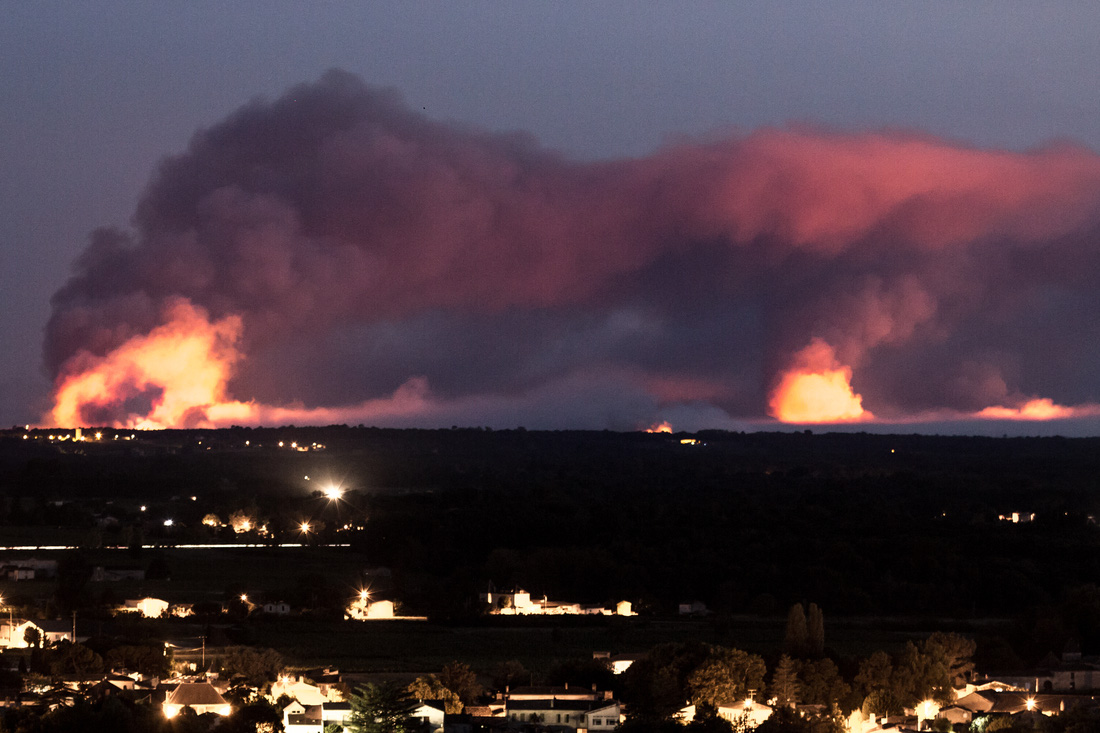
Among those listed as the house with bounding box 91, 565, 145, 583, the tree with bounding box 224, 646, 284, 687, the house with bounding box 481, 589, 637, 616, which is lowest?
the tree with bounding box 224, 646, 284, 687

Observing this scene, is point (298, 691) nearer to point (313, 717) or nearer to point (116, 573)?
point (313, 717)

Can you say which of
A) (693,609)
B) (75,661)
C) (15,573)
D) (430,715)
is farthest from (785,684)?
(15,573)

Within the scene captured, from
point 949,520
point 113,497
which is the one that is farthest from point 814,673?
point 113,497

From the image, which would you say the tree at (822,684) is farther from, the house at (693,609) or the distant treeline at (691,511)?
the house at (693,609)

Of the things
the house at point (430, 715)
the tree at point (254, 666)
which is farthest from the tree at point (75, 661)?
the house at point (430, 715)

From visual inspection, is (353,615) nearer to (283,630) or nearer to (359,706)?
(283,630)

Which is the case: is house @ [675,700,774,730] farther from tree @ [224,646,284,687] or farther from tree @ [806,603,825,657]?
tree @ [224,646,284,687]

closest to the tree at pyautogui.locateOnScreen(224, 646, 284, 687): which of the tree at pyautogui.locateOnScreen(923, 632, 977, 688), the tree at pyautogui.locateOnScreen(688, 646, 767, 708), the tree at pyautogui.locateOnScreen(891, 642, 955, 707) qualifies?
the tree at pyautogui.locateOnScreen(688, 646, 767, 708)
